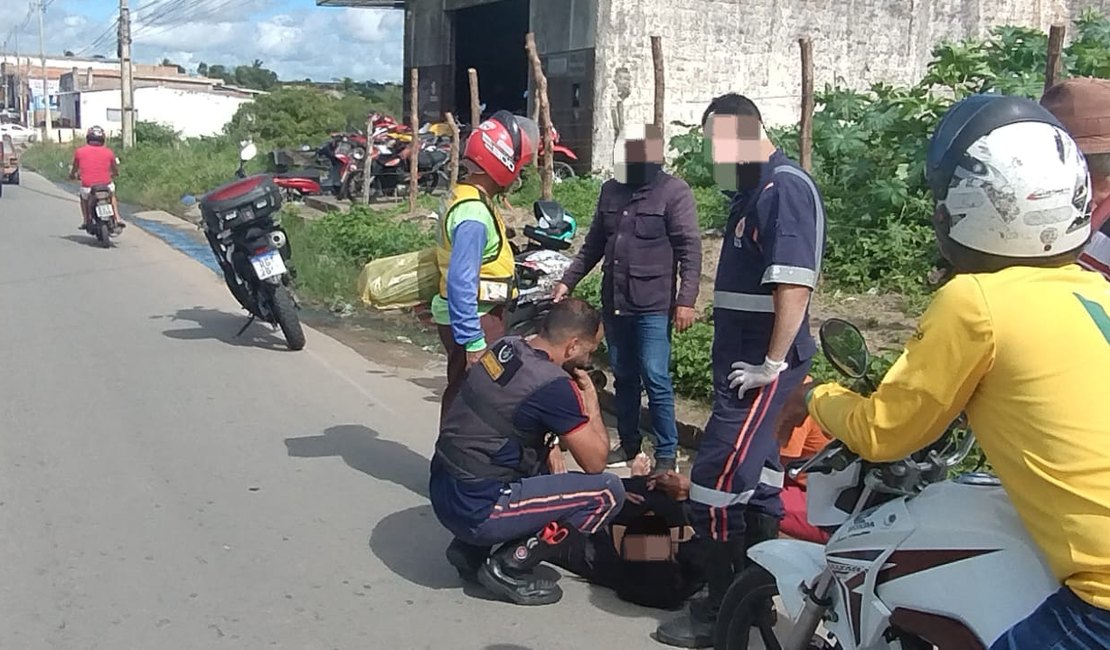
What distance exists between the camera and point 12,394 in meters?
7.43

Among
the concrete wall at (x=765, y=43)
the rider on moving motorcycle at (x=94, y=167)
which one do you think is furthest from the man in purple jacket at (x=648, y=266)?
the concrete wall at (x=765, y=43)

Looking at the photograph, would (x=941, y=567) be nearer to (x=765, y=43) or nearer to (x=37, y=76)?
(x=765, y=43)

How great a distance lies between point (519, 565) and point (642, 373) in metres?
1.61

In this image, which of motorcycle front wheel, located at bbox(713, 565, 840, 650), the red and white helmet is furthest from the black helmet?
motorcycle front wheel, located at bbox(713, 565, 840, 650)

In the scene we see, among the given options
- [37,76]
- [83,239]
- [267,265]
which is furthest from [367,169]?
[37,76]

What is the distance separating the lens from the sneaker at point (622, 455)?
592cm

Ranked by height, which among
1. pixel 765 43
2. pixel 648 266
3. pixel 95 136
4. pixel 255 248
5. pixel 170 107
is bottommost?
pixel 255 248

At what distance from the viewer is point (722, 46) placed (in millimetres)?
20094

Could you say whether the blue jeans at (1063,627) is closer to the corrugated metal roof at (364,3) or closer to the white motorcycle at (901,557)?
the white motorcycle at (901,557)

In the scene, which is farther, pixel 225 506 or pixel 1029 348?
pixel 225 506

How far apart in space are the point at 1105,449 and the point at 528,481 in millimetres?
2581

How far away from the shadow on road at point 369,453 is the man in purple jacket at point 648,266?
1.19m

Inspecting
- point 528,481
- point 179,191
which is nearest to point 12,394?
point 528,481

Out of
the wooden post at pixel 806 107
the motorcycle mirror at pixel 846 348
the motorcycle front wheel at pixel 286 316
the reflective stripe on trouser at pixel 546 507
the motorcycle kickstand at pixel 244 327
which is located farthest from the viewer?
the wooden post at pixel 806 107
